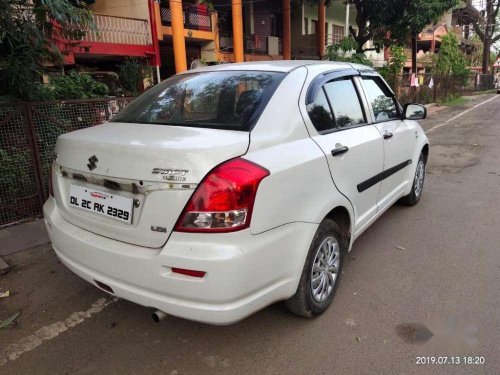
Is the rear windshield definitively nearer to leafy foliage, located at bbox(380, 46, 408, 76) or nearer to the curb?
the curb

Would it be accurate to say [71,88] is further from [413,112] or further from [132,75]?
[132,75]

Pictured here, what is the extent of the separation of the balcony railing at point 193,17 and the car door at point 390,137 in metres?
14.9

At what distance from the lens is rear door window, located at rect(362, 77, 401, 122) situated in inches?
149

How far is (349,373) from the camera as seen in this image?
7.70 ft

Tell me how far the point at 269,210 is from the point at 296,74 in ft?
3.67

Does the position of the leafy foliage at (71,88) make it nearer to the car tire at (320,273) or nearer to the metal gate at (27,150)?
the metal gate at (27,150)

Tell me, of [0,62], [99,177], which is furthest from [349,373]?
[0,62]

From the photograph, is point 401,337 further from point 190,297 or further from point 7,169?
point 7,169

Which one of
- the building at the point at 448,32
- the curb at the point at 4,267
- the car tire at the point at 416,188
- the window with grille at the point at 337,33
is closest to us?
the curb at the point at 4,267

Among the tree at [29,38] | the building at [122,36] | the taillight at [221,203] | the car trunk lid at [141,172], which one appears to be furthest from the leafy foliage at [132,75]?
the taillight at [221,203]

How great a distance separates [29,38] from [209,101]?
2740 millimetres

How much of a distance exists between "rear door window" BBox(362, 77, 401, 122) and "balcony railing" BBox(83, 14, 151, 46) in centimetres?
1233

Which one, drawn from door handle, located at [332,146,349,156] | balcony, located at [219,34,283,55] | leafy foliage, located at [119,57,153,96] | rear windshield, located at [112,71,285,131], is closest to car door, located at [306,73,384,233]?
door handle, located at [332,146,349,156]

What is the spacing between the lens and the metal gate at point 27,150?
464 cm
